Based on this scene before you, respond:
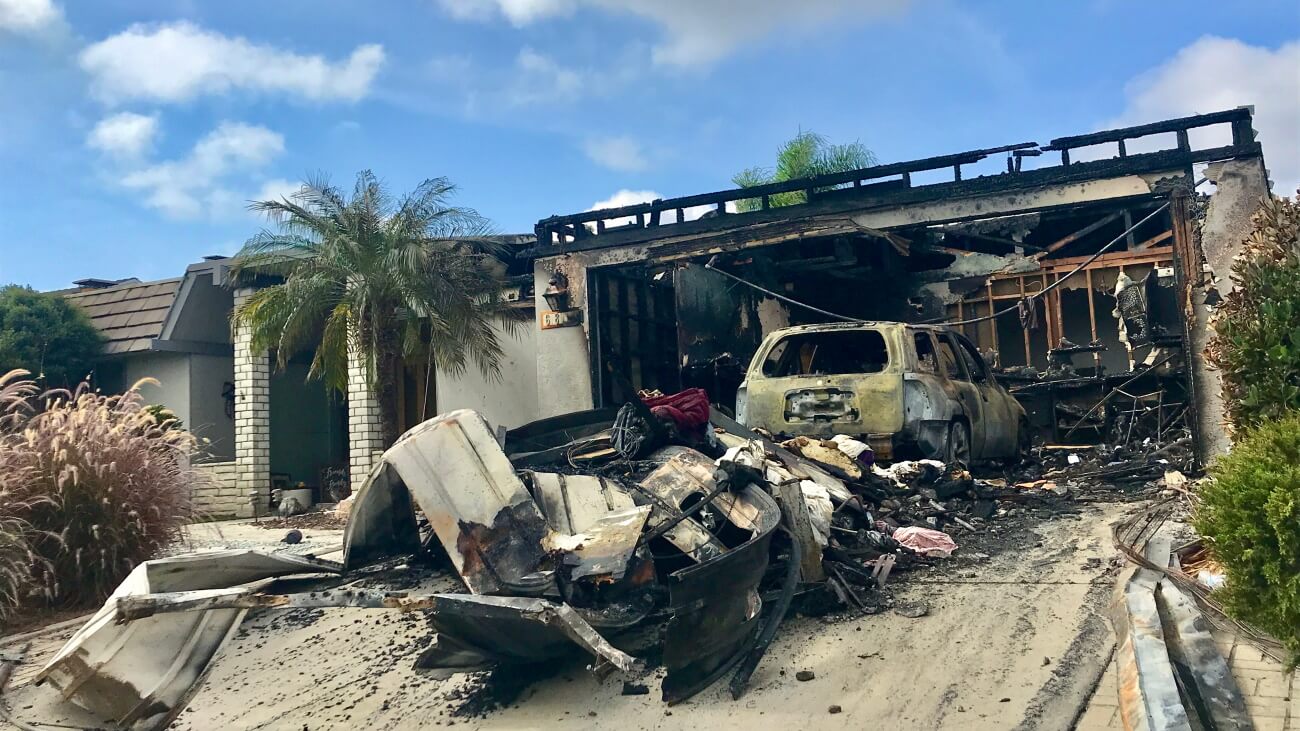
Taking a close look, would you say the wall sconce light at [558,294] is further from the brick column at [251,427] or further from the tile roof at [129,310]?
the tile roof at [129,310]

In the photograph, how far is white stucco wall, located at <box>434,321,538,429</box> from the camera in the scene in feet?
46.6

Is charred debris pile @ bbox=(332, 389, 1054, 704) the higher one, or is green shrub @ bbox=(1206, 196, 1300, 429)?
green shrub @ bbox=(1206, 196, 1300, 429)

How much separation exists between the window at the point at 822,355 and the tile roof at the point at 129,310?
1270cm

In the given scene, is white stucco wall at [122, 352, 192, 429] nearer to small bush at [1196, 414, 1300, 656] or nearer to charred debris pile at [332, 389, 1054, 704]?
charred debris pile at [332, 389, 1054, 704]

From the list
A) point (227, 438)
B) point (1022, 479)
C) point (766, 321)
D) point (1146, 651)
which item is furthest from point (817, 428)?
point (227, 438)

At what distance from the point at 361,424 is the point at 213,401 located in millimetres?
4544

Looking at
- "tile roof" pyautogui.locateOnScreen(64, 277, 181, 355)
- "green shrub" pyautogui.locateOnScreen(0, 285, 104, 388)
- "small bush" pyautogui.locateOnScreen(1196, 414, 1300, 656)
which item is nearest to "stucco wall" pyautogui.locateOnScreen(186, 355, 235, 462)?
"tile roof" pyautogui.locateOnScreen(64, 277, 181, 355)

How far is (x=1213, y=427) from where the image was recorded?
8359mm

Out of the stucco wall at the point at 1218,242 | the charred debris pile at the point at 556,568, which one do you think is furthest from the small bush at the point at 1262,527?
the stucco wall at the point at 1218,242

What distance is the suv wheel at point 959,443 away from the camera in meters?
7.59

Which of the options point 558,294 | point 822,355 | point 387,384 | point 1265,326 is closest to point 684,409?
point 1265,326

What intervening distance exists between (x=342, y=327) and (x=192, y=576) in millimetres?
9267

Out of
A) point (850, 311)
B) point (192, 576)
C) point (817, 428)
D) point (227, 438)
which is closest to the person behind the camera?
point (192, 576)

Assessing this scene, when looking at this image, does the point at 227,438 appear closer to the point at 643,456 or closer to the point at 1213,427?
the point at 643,456
